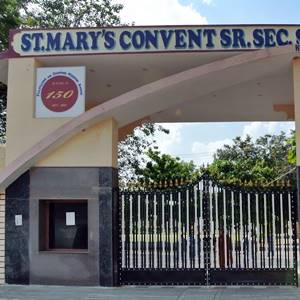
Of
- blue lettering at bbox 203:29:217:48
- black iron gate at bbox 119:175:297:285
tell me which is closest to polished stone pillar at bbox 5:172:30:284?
black iron gate at bbox 119:175:297:285

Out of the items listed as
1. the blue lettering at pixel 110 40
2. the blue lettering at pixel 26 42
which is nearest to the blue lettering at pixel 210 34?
the blue lettering at pixel 110 40

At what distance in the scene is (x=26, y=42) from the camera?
1151cm

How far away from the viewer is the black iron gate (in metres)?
10.7

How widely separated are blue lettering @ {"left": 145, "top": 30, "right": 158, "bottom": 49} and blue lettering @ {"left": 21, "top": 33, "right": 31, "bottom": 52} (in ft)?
8.23

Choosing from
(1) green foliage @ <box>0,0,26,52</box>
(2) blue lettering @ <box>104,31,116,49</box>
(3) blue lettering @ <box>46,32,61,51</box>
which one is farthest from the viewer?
(1) green foliage @ <box>0,0,26,52</box>

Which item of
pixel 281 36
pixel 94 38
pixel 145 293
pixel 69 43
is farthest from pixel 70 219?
pixel 281 36

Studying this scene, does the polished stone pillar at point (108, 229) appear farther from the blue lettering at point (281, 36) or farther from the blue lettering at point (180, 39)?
the blue lettering at point (281, 36)

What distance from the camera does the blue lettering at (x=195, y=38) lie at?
1105 cm

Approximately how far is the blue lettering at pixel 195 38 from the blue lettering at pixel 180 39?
0.12m

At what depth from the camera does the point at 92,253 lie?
10.9 meters

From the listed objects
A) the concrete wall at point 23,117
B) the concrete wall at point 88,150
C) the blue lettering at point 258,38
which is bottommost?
the concrete wall at point 88,150

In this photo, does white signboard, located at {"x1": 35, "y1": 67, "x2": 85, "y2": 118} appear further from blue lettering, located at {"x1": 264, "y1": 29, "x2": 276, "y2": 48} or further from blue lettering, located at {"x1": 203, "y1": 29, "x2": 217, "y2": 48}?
blue lettering, located at {"x1": 264, "y1": 29, "x2": 276, "y2": 48}

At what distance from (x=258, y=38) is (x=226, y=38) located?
2.12 ft

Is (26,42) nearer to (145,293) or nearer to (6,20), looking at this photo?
(145,293)
